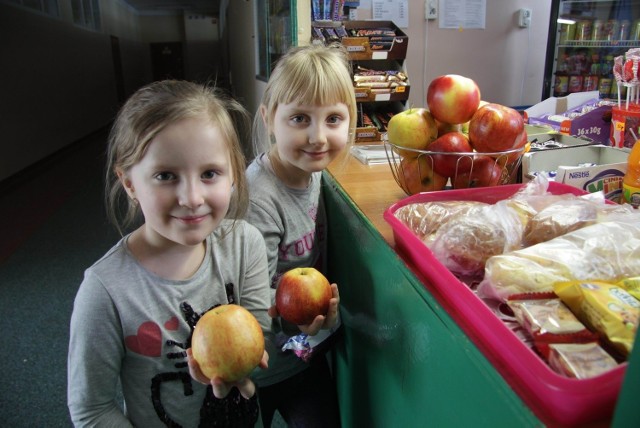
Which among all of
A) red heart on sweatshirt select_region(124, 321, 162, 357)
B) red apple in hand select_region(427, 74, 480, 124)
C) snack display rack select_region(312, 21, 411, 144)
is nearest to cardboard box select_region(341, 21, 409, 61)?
snack display rack select_region(312, 21, 411, 144)

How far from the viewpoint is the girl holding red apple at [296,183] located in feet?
3.72

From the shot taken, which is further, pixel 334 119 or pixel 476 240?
pixel 334 119

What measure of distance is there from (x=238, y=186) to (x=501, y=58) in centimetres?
313

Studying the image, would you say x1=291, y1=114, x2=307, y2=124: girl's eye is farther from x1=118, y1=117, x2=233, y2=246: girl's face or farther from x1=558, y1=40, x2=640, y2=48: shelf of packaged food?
x1=558, y1=40, x2=640, y2=48: shelf of packaged food

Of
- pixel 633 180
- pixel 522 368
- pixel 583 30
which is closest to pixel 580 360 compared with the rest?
pixel 522 368

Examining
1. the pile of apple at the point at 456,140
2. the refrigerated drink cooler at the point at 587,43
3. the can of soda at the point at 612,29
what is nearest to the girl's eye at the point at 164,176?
the pile of apple at the point at 456,140

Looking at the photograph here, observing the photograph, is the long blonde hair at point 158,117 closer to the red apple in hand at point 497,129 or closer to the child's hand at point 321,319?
the child's hand at point 321,319

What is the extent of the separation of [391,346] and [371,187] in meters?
0.51

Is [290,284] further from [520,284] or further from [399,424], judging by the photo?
[520,284]

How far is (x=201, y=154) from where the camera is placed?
0.83 m

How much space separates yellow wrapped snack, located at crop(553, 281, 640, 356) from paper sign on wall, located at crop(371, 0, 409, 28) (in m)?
2.81

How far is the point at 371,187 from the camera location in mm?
1291

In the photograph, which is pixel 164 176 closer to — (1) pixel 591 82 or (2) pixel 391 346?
(2) pixel 391 346

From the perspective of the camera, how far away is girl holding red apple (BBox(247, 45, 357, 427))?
113 centimetres
